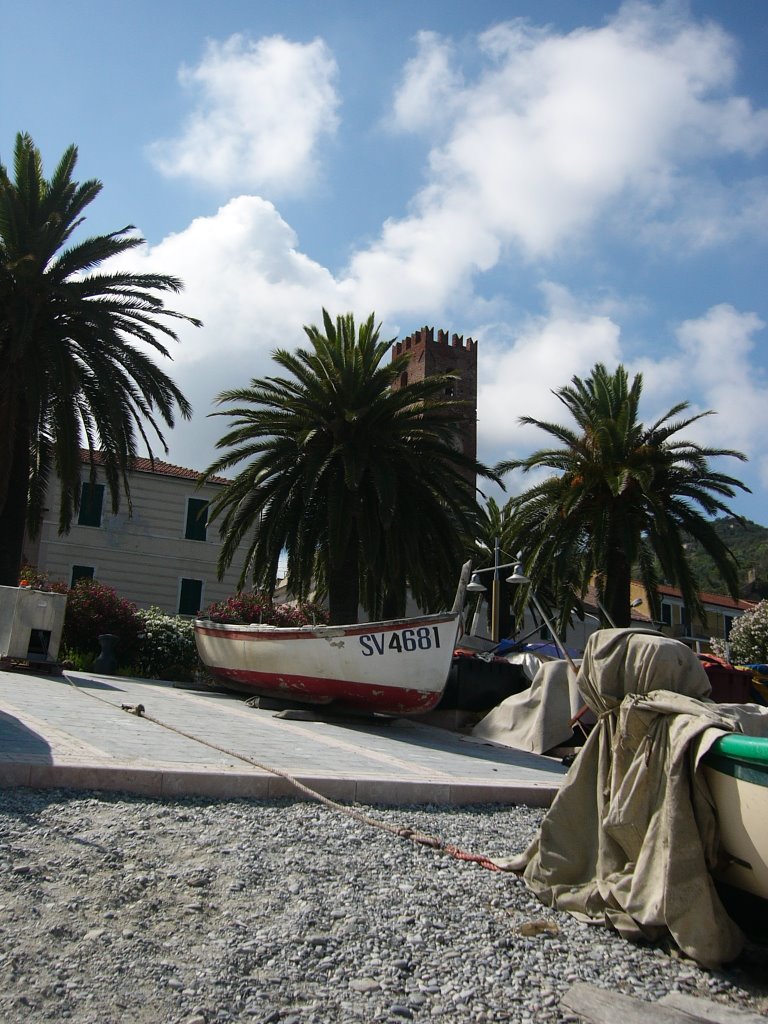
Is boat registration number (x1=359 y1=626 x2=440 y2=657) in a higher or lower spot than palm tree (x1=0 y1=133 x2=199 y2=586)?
lower

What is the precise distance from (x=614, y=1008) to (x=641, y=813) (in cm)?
115

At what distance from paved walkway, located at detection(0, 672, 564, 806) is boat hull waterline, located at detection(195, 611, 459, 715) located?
0.50 m

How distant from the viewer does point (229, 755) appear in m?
7.44

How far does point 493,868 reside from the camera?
525 cm

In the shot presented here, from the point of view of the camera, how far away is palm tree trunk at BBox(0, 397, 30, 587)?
1739 cm

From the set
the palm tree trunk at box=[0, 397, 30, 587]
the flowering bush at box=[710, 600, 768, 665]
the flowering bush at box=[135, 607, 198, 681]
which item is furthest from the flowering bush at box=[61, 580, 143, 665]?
the flowering bush at box=[710, 600, 768, 665]

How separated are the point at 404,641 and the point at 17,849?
834cm

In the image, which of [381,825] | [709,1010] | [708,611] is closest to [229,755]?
[381,825]

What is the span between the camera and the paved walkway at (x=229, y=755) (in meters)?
5.91

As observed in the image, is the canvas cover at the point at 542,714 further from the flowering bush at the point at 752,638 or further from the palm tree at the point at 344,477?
the flowering bush at the point at 752,638

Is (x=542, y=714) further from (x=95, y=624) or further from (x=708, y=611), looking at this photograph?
(x=708, y=611)

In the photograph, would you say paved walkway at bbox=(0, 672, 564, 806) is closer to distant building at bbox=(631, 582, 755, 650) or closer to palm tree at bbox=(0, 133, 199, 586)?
palm tree at bbox=(0, 133, 199, 586)

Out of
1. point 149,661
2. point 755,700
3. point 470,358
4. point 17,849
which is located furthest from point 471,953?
point 470,358

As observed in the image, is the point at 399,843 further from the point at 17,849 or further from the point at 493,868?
the point at 17,849
